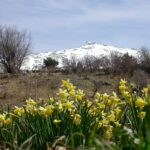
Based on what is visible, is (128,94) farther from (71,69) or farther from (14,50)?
(14,50)

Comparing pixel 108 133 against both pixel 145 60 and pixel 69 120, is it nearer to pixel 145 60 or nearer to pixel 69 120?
pixel 69 120

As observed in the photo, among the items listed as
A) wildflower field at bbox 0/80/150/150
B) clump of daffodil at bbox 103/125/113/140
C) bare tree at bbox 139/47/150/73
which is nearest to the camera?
clump of daffodil at bbox 103/125/113/140

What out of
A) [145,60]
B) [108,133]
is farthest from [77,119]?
[145,60]

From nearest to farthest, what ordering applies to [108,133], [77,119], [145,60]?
[108,133] → [77,119] → [145,60]

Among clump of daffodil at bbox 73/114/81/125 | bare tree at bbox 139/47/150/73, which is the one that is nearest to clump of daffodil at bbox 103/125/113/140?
clump of daffodil at bbox 73/114/81/125

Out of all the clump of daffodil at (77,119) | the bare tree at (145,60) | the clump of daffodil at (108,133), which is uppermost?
the bare tree at (145,60)

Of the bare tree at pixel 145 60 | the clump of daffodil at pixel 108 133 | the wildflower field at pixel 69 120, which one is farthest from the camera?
the bare tree at pixel 145 60

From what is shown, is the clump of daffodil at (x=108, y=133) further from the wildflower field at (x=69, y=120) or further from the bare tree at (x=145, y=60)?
the bare tree at (x=145, y=60)

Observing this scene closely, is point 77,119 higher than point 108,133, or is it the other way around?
point 77,119

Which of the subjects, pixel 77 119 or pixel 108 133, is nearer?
pixel 108 133

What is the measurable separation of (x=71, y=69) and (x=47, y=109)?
1938 inches

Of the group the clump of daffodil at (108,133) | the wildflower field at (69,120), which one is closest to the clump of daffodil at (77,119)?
the wildflower field at (69,120)

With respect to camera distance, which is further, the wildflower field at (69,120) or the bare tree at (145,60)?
the bare tree at (145,60)

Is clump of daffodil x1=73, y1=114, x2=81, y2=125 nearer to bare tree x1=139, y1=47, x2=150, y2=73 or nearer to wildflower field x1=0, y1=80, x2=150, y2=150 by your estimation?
wildflower field x1=0, y1=80, x2=150, y2=150
